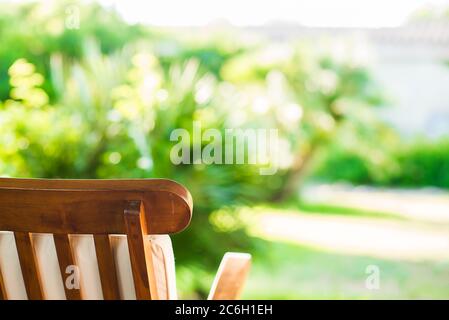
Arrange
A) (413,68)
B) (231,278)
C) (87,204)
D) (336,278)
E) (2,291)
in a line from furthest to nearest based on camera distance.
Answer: (413,68) < (336,278) < (231,278) < (2,291) < (87,204)

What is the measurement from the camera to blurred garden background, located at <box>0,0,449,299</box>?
297 centimetres

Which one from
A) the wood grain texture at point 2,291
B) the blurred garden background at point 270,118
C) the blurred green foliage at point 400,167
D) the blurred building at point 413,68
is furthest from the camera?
the blurred building at point 413,68

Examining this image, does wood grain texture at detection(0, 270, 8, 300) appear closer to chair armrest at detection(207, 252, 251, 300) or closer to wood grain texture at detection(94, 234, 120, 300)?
wood grain texture at detection(94, 234, 120, 300)

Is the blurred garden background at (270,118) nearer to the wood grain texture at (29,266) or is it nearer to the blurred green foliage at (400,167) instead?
the blurred green foliage at (400,167)

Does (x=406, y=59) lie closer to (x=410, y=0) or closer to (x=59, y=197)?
(x=410, y=0)

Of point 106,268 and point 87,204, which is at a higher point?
point 87,204

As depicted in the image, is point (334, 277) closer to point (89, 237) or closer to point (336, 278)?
point (336, 278)

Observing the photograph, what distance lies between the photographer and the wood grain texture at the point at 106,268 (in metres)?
0.97

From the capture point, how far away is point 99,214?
935mm

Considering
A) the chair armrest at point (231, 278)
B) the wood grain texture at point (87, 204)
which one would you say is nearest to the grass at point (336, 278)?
the chair armrest at point (231, 278)

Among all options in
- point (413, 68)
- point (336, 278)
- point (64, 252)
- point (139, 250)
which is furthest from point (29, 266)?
point (413, 68)

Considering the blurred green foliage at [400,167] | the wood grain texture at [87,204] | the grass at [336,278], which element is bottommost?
the grass at [336,278]

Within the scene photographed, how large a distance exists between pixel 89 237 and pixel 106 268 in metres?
0.05

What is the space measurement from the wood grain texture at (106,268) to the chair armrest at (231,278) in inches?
12.5
